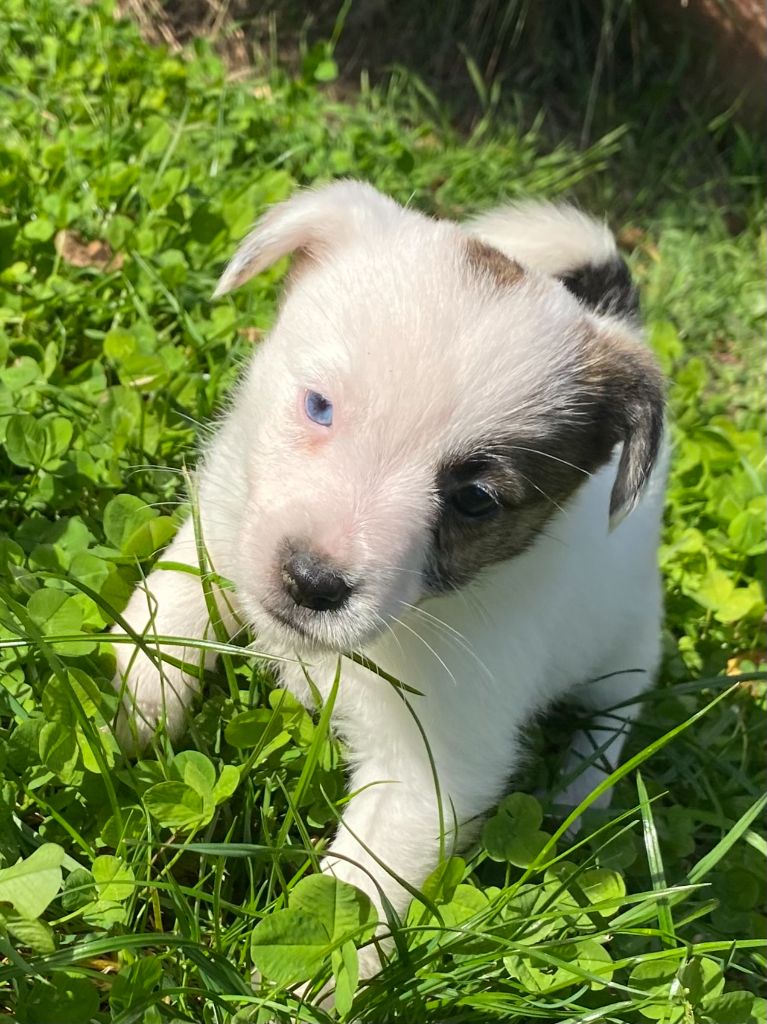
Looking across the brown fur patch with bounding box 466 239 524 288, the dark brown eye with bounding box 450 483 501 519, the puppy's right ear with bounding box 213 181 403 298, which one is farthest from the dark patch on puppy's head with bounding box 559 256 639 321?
the dark brown eye with bounding box 450 483 501 519

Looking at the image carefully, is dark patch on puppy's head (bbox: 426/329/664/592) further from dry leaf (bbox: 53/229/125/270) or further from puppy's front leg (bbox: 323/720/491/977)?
dry leaf (bbox: 53/229/125/270)

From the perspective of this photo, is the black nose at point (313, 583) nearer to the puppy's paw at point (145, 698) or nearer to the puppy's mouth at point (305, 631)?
the puppy's mouth at point (305, 631)

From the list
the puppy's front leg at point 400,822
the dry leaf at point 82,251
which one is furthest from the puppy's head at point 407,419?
the dry leaf at point 82,251

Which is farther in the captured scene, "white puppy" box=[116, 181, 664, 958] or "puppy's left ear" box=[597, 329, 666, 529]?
"puppy's left ear" box=[597, 329, 666, 529]

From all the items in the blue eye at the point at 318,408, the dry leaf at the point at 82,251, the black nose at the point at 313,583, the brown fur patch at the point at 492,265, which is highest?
the brown fur patch at the point at 492,265

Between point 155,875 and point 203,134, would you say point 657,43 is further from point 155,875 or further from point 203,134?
point 155,875

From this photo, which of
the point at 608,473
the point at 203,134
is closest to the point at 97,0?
the point at 203,134

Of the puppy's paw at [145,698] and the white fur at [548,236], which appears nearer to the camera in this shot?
the puppy's paw at [145,698]
